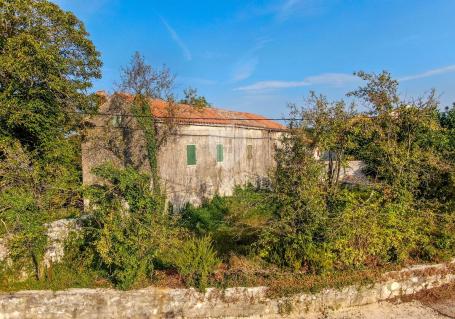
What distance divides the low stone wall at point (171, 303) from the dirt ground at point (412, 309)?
0.74 feet

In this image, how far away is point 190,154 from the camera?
54.1ft

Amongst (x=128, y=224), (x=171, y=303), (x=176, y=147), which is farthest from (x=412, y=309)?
(x=176, y=147)

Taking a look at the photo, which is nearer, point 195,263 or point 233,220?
point 195,263

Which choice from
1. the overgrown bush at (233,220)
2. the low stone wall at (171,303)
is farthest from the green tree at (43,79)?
the overgrown bush at (233,220)

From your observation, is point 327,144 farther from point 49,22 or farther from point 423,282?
point 49,22

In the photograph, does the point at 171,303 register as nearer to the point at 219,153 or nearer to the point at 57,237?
the point at 57,237

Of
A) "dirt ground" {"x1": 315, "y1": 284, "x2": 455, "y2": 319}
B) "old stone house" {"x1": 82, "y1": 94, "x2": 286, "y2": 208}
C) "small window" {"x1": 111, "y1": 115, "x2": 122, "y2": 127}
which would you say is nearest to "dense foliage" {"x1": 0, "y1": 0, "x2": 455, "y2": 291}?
"dirt ground" {"x1": 315, "y1": 284, "x2": 455, "y2": 319}

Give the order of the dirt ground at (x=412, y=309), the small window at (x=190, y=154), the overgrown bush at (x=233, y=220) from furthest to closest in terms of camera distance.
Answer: the small window at (x=190, y=154) < the overgrown bush at (x=233, y=220) < the dirt ground at (x=412, y=309)

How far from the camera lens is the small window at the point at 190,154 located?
16.4m

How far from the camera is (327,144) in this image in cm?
799

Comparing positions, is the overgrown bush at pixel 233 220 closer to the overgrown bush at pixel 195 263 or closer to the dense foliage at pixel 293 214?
the dense foliage at pixel 293 214

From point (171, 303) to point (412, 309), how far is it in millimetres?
4838

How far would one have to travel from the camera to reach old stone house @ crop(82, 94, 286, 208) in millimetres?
15812

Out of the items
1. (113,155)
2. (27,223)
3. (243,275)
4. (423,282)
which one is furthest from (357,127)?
(113,155)
